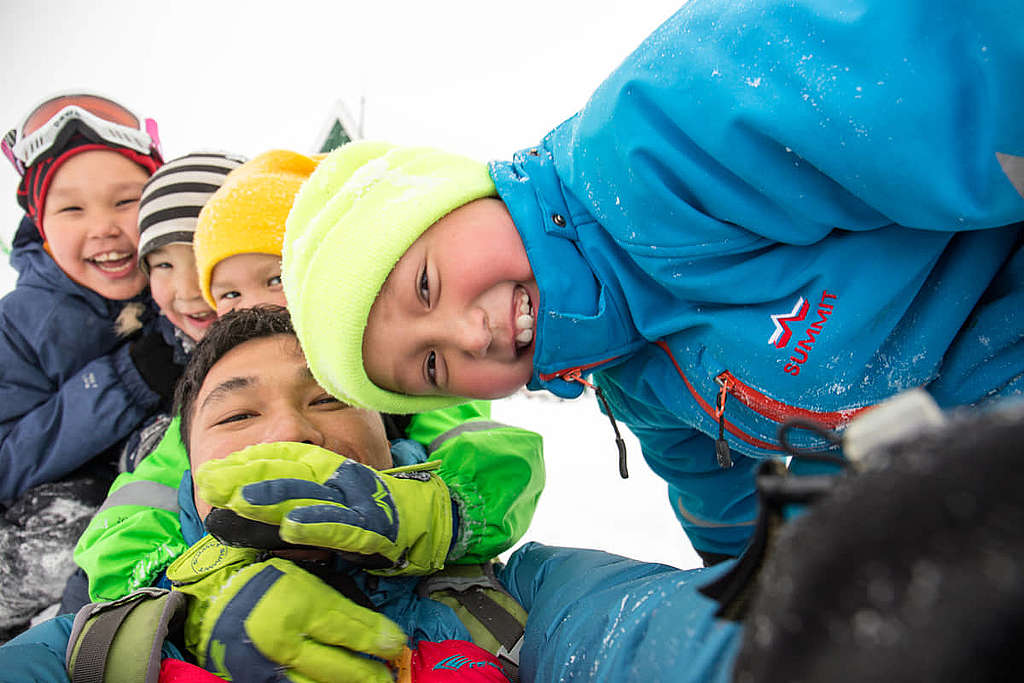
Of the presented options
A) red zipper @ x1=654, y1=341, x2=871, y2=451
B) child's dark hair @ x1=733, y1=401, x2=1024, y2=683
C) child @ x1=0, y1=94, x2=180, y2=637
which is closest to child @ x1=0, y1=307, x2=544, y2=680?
red zipper @ x1=654, y1=341, x2=871, y2=451

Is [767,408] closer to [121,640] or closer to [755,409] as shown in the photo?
[755,409]

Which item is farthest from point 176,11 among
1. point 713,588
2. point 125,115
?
point 713,588

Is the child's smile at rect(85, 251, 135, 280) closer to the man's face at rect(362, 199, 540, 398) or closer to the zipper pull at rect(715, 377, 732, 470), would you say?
the man's face at rect(362, 199, 540, 398)

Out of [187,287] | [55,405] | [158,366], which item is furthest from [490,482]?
[55,405]

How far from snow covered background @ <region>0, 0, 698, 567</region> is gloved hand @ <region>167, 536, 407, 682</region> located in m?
1.29

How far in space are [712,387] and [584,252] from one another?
203 millimetres

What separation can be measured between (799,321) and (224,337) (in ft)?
2.25

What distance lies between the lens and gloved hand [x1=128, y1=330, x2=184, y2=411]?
1.39m

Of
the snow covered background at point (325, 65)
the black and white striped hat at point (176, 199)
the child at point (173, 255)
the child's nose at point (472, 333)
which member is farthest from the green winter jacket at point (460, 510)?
the snow covered background at point (325, 65)

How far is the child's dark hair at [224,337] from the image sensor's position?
2.79ft

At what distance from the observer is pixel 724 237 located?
0.64m

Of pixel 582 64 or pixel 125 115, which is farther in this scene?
pixel 582 64

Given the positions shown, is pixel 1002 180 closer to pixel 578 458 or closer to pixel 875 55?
pixel 875 55

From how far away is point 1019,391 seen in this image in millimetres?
640
